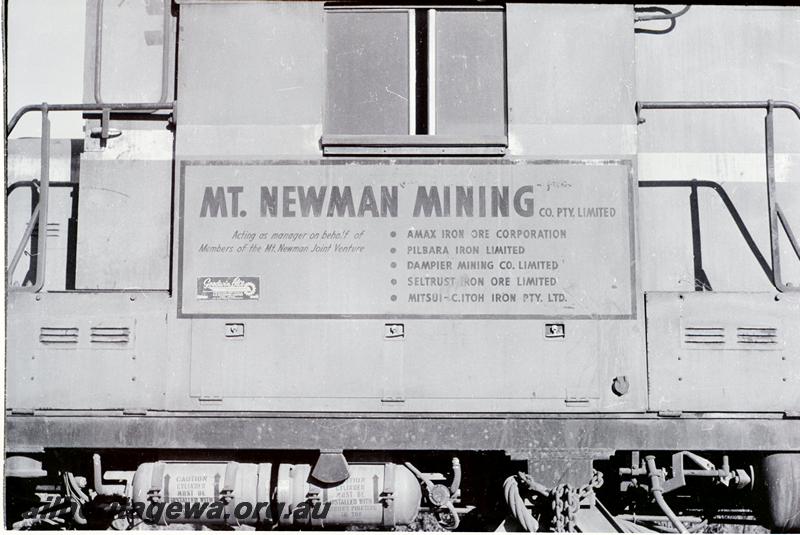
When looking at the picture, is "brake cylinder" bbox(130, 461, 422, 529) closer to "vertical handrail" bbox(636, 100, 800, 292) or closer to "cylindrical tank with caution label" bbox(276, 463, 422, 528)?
"cylindrical tank with caution label" bbox(276, 463, 422, 528)

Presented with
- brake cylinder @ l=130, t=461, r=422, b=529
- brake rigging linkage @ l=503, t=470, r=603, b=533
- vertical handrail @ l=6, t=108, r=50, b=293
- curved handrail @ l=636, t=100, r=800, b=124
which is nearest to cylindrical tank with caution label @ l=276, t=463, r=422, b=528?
brake cylinder @ l=130, t=461, r=422, b=529

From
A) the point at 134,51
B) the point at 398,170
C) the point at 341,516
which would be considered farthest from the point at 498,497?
the point at 134,51

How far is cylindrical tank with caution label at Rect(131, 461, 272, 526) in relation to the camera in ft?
17.1

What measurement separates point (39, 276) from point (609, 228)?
3.57 m

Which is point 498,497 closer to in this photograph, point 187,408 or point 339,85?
point 187,408

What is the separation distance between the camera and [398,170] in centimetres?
524

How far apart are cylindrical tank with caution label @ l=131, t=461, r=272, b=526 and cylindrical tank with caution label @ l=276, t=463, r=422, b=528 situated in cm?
14

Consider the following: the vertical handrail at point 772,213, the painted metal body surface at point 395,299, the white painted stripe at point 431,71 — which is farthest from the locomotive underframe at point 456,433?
the white painted stripe at point 431,71

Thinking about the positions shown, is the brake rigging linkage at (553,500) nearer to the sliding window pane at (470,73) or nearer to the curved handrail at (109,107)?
the sliding window pane at (470,73)

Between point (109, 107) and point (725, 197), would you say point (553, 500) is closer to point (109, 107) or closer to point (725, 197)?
point (725, 197)

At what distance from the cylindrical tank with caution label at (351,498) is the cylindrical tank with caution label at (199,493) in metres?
0.14

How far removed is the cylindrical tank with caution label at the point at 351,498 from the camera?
5.23m

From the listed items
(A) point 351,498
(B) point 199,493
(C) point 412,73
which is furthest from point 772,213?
(B) point 199,493

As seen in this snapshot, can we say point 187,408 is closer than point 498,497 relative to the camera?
Yes
